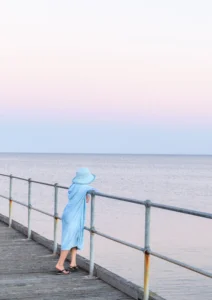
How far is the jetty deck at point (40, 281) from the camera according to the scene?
763 cm

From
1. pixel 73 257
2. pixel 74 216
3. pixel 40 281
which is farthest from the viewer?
pixel 73 257

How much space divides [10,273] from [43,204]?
129 ft

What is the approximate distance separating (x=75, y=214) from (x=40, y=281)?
3.30ft

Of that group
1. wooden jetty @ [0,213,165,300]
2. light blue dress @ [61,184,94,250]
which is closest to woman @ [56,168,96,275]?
light blue dress @ [61,184,94,250]

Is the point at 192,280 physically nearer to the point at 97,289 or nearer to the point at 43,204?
the point at 97,289

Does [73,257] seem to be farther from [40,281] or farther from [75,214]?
[40,281]

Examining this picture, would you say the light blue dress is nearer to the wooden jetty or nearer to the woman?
the woman

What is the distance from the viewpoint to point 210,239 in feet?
90.9

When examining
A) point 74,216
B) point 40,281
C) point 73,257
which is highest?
point 74,216

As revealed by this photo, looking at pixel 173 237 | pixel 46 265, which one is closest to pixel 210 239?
pixel 173 237

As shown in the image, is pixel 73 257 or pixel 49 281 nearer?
pixel 49 281

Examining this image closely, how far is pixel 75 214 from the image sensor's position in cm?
887

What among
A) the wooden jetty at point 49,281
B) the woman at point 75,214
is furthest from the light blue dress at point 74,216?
the wooden jetty at point 49,281

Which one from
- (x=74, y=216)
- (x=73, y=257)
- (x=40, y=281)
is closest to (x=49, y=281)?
(x=40, y=281)
